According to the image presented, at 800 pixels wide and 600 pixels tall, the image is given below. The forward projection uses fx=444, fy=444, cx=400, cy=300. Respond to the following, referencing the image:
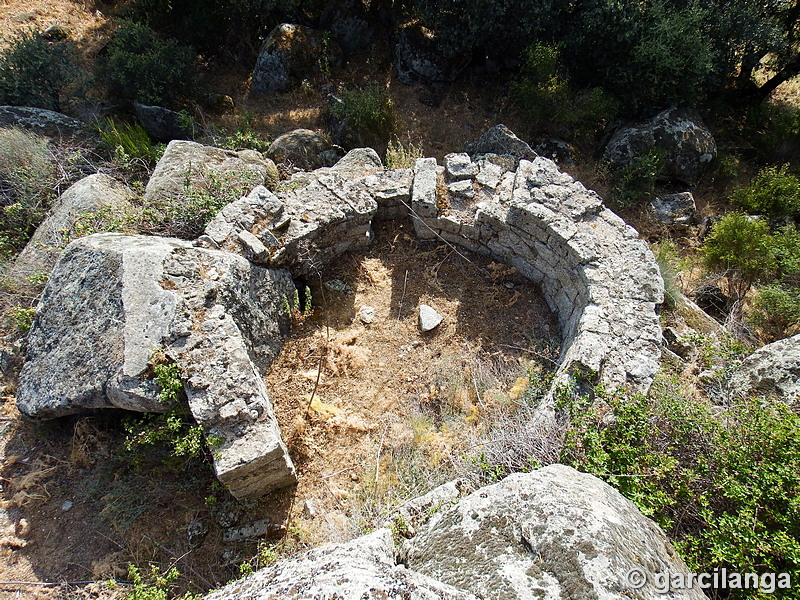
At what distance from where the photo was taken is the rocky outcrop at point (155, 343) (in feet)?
12.8

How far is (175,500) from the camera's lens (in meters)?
4.27

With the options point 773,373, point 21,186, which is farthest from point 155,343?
point 773,373

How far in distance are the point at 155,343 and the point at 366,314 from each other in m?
2.48

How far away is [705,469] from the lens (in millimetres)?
3352

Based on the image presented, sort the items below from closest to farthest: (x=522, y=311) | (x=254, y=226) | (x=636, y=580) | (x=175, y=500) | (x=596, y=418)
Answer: (x=636, y=580) → (x=596, y=418) → (x=175, y=500) → (x=254, y=226) → (x=522, y=311)

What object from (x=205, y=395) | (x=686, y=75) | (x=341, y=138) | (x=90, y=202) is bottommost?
(x=205, y=395)

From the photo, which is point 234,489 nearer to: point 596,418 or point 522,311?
point 596,418

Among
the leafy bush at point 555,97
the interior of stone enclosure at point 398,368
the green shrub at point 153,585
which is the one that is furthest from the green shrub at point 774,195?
the green shrub at point 153,585

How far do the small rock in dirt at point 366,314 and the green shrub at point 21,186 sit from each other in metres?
4.87

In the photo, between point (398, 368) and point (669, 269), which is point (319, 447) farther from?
point (669, 269)

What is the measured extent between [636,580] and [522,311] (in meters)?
3.61

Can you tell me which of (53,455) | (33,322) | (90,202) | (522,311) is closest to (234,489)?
(53,455)

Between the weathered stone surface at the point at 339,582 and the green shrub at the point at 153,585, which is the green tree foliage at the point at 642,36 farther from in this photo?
the green shrub at the point at 153,585

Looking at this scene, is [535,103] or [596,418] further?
[535,103]
